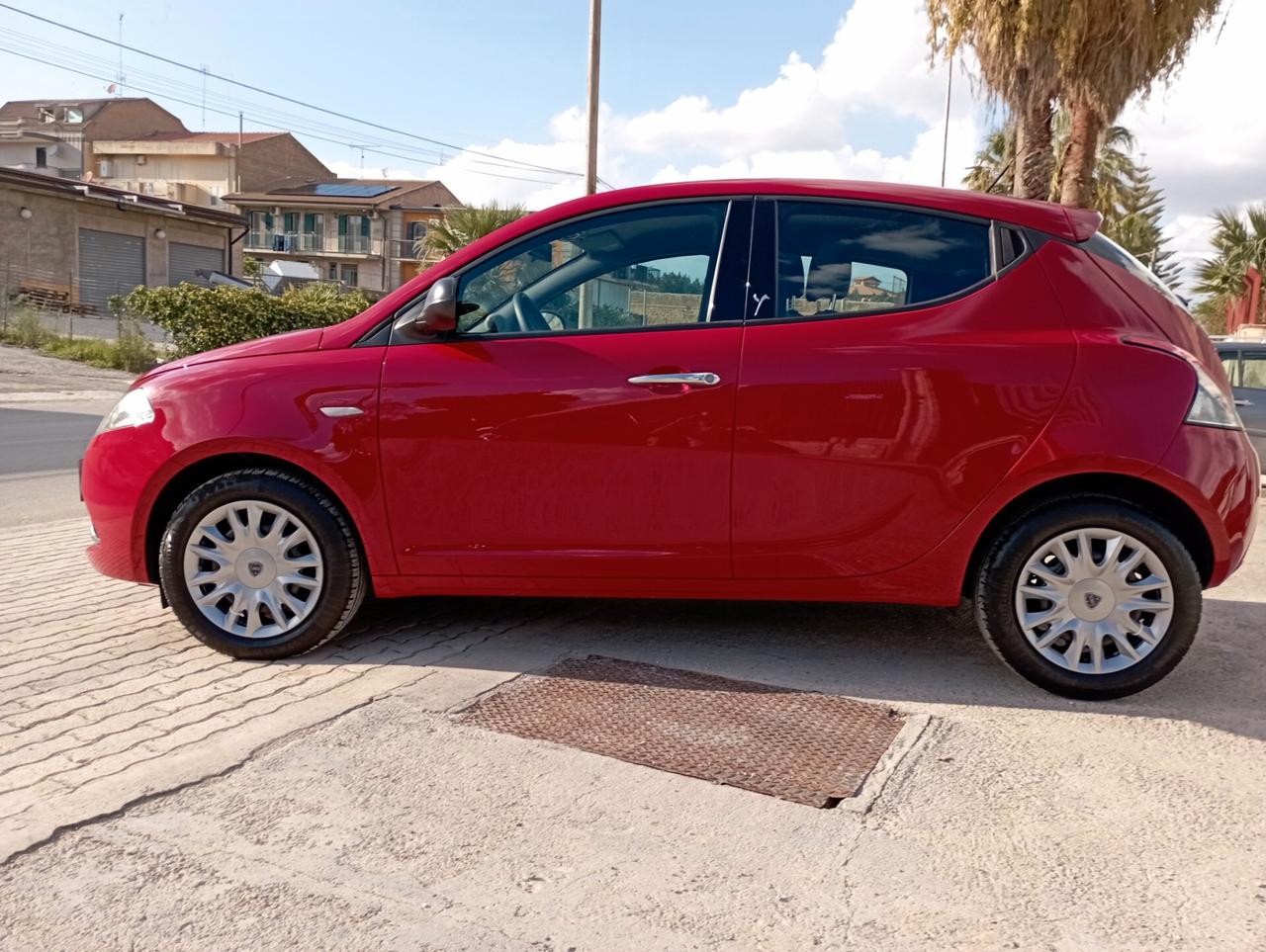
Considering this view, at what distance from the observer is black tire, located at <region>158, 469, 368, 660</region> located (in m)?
4.01

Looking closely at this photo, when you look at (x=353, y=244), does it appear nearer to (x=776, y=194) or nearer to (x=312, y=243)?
(x=312, y=243)

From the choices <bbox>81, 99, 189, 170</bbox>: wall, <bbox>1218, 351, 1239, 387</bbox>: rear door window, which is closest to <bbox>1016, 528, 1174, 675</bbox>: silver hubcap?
<bbox>1218, 351, 1239, 387</bbox>: rear door window

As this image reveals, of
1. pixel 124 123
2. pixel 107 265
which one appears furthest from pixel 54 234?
pixel 124 123

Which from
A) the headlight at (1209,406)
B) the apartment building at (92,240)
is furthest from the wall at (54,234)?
the headlight at (1209,406)

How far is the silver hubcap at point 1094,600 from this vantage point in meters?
3.77

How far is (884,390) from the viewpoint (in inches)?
150

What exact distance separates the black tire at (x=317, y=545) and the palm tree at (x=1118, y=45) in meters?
10.1

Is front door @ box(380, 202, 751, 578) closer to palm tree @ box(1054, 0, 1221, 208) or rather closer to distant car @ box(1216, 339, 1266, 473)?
distant car @ box(1216, 339, 1266, 473)

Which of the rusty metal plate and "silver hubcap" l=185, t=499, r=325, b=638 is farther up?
"silver hubcap" l=185, t=499, r=325, b=638

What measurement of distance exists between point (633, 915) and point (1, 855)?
1.50 metres

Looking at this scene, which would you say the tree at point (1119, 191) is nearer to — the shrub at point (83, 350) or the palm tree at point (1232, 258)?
the palm tree at point (1232, 258)

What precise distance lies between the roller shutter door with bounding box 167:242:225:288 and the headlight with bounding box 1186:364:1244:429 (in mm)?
36312

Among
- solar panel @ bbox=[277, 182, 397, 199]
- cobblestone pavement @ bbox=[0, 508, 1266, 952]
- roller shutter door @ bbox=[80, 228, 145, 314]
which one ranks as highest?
solar panel @ bbox=[277, 182, 397, 199]

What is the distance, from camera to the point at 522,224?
4.13 meters
